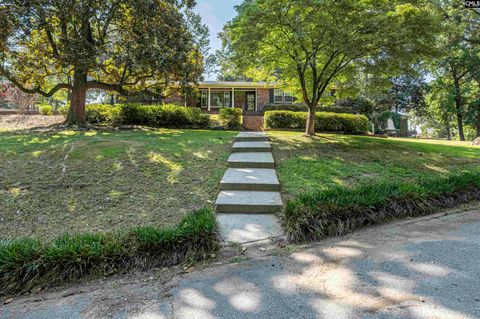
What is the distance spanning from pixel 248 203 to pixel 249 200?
13cm

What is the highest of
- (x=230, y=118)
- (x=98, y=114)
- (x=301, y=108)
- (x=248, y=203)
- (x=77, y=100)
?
(x=301, y=108)

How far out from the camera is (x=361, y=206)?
3.86 m

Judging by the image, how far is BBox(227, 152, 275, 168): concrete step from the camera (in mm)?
5934

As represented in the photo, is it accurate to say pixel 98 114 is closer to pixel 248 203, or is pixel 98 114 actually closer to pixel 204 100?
pixel 204 100

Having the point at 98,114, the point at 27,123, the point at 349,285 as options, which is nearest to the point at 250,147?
the point at 349,285

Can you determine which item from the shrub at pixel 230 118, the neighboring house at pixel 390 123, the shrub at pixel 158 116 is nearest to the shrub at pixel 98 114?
the shrub at pixel 158 116

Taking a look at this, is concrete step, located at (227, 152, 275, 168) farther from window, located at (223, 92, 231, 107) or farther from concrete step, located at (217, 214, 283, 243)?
window, located at (223, 92, 231, 107)

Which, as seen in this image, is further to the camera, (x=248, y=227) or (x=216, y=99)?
(x=216, y=99)

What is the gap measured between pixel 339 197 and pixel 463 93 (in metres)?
21.5

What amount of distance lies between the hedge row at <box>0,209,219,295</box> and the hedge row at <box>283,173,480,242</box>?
1.06 metres

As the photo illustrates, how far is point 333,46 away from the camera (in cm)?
702

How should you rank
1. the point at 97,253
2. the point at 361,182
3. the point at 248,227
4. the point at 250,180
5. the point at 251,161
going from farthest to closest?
1. the point at 251,161
2. the point at 361,182
3. the point at 250,180
4. the point at 248,227
5. the point at 97,253

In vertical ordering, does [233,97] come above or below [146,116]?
above

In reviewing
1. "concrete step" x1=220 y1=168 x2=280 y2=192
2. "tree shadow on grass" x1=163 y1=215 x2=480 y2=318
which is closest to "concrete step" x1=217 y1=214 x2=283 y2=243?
"tree shadow on grass" x1=163 y1=215 x2=480 y2=318
